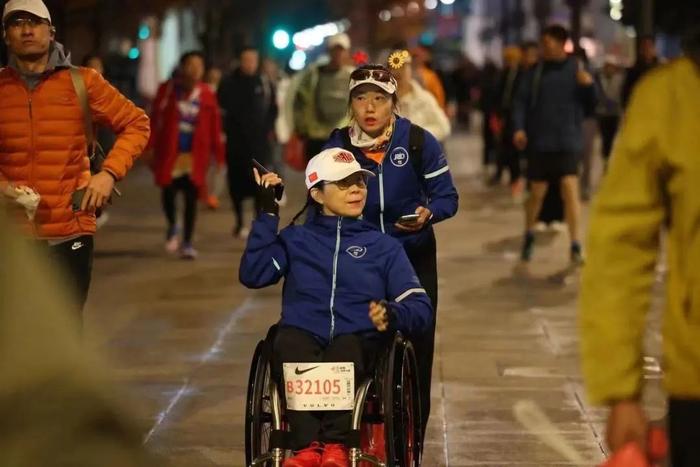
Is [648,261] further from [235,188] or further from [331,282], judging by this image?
[235,188]

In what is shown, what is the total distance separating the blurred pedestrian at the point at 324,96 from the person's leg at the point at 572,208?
6.41 feet

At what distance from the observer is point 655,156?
3.28m

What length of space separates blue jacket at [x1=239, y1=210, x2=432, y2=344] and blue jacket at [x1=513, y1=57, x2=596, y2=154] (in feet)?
25.5

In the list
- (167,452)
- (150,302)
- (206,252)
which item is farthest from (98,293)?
(167,452)

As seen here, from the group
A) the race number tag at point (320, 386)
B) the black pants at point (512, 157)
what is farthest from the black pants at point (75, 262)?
the black pants at point (512, 157)

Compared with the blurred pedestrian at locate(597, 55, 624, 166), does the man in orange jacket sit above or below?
above

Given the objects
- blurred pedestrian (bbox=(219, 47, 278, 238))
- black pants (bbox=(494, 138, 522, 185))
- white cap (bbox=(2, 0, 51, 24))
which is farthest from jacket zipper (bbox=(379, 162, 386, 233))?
black pants (bbox=(494, 138, 522, 185))

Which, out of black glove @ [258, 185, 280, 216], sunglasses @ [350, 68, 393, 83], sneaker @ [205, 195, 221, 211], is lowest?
sneaker @ [205, 195, 221, 211]

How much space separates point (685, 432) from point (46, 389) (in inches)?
58.0

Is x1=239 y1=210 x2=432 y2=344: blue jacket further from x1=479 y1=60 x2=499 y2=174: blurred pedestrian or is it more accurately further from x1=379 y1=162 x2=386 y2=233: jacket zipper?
x1=479 y1=60 x2=499 y2=174: blurred pedestrian

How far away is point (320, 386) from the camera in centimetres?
559

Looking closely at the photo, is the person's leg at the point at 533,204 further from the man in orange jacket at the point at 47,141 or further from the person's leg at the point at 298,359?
the person's leg at the point at 298,359

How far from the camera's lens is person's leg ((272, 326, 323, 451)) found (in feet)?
18.4

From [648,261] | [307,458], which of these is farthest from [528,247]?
[648,261]
